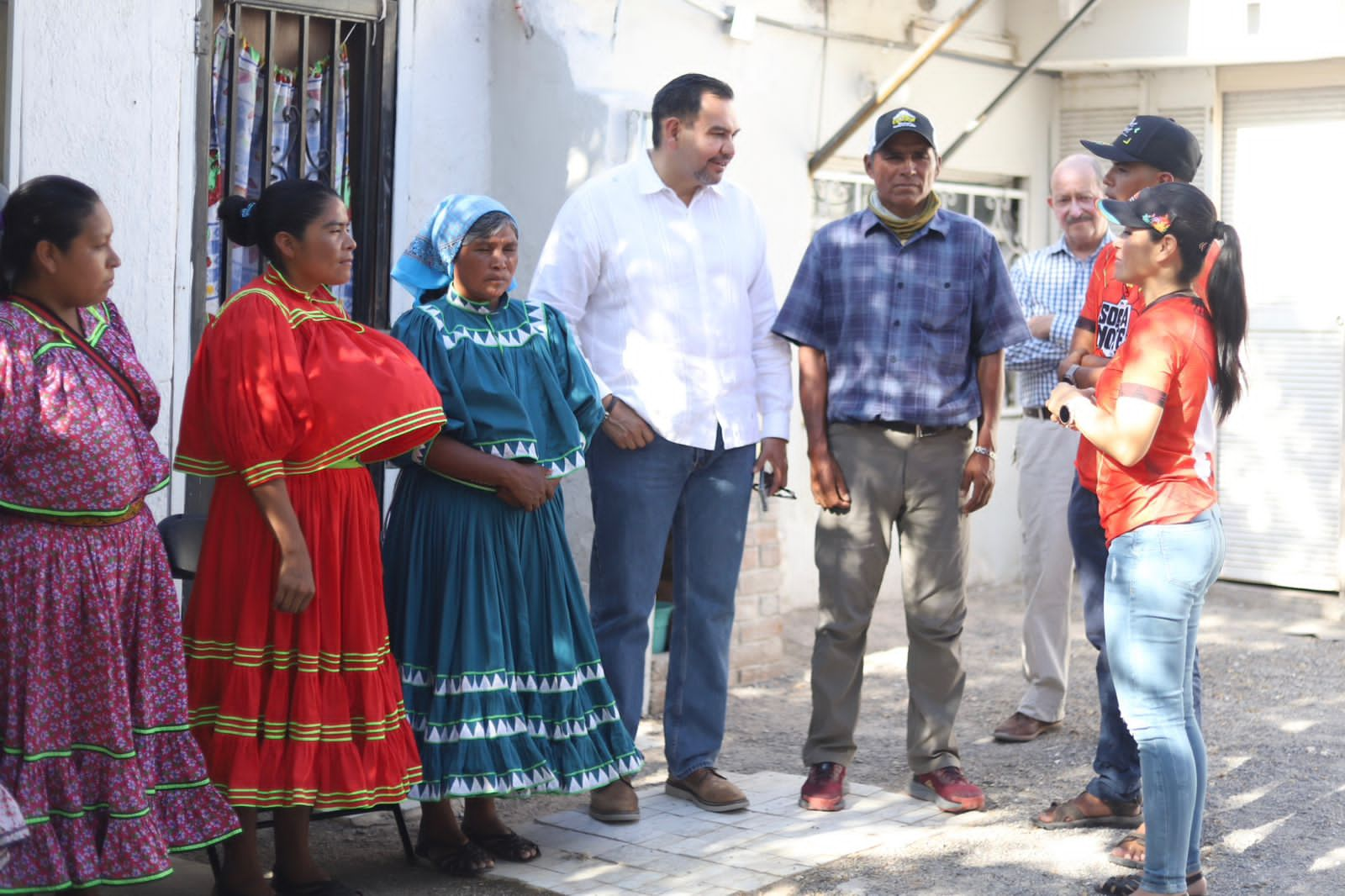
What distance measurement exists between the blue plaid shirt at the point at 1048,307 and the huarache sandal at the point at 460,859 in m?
2.91

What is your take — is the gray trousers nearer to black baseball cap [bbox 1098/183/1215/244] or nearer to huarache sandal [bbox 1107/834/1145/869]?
huarache sandal [bbox 1107/834/1145/869]

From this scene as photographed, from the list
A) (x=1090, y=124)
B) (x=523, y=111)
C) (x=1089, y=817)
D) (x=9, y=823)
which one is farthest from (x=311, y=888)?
(x=1090, y=124)

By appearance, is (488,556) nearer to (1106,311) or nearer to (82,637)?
(82,637)

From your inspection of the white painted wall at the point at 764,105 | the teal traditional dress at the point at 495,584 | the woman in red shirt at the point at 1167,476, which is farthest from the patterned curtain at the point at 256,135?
the woman in red shirt at the point at 1167,476

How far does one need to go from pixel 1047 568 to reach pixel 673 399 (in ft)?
6.77

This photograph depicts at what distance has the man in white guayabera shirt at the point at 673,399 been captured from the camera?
4.98 m

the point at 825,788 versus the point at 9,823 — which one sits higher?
the point at 9,823

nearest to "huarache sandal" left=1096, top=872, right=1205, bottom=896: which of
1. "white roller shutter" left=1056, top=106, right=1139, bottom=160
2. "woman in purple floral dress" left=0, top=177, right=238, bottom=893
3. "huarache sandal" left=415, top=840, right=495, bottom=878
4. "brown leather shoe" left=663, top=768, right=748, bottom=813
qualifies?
"brown leather shoe" left=663, top=768, right=748, bottom=813

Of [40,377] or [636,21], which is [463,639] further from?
[636,21]

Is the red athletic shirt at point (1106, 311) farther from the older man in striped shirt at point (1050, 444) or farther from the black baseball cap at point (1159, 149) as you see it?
the older man in striped shirt at point (1050, 444)

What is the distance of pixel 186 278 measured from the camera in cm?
542

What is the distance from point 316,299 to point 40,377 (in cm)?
77

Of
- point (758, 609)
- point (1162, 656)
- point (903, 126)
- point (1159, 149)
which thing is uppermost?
point (903, 126)

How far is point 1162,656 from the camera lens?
393cm
